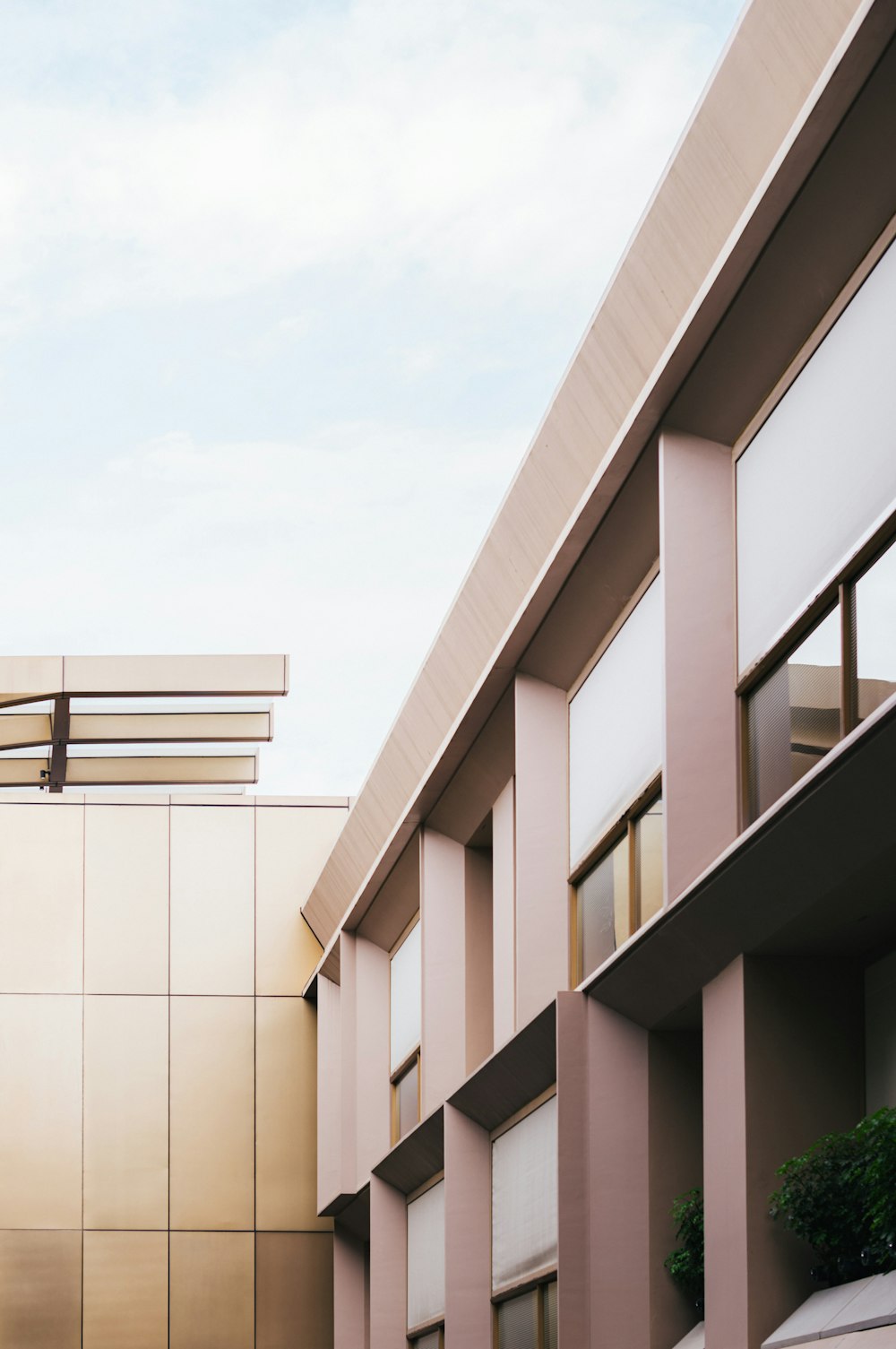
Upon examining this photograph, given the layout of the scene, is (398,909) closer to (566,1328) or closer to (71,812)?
(71,812)

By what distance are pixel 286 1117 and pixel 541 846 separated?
35.1 ft

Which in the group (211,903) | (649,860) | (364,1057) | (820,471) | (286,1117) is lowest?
(286,1117)

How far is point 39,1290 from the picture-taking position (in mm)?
22562

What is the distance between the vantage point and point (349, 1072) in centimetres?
2131

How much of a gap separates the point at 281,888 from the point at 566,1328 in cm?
1311

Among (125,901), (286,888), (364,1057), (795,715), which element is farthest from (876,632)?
(125,901)

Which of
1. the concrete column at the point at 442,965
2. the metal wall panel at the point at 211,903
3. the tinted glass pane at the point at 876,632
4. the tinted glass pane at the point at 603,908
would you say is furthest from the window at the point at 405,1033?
the tinted glass pane at the point at 876,632

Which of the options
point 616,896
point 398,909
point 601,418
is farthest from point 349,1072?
point 601,418

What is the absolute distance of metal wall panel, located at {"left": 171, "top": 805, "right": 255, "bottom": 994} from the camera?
24000 millimetres

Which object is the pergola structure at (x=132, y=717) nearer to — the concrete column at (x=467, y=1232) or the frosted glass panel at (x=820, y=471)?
the concrete column at (x=467, y=1232)

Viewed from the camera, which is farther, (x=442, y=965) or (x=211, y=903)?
(x=211, y=903)

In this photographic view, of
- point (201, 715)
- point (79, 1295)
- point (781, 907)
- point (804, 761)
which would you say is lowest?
point (79, 1295)

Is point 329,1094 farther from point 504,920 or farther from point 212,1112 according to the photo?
point 504,920

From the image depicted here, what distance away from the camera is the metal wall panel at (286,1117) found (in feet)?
76.5
